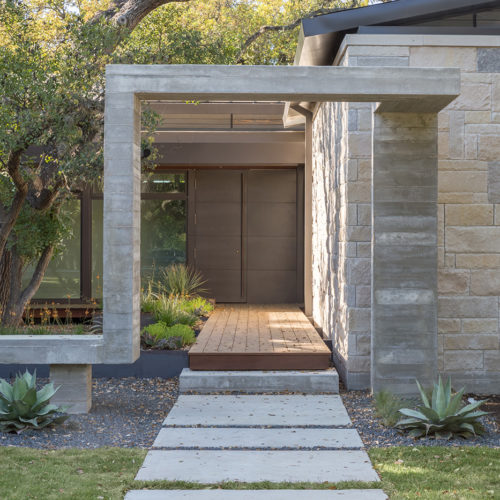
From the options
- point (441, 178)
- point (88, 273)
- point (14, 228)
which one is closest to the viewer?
point (441, 178)

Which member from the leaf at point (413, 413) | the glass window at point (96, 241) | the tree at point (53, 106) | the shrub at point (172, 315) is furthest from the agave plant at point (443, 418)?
the glass window at point (96, 241)

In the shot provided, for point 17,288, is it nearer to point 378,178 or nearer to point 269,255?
point 269,255

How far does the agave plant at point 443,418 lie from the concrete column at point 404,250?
0.68 meters

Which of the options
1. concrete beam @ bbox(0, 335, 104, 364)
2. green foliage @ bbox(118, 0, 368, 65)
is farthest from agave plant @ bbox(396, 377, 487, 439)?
green foliage @ bbox(118, 0, 368, 65)

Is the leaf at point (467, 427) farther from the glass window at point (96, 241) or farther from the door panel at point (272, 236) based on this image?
the glass window at point (96, 241)

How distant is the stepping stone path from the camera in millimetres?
3682

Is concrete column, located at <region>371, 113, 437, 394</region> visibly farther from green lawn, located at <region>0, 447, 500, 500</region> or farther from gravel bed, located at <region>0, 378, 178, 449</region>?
gravel bed, located at <region>0, 378, 178, 449</region>

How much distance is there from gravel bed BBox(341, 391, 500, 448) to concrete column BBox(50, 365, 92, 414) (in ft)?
7.11

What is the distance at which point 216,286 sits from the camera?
1144 cm

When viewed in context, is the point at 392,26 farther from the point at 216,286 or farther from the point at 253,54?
the point at 253,54

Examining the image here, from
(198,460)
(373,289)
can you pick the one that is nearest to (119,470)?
(198,460)

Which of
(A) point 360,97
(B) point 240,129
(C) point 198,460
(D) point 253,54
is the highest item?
(D) point 253,54

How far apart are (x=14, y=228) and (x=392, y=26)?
5.37 m

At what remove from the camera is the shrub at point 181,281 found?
1044 centimetres
